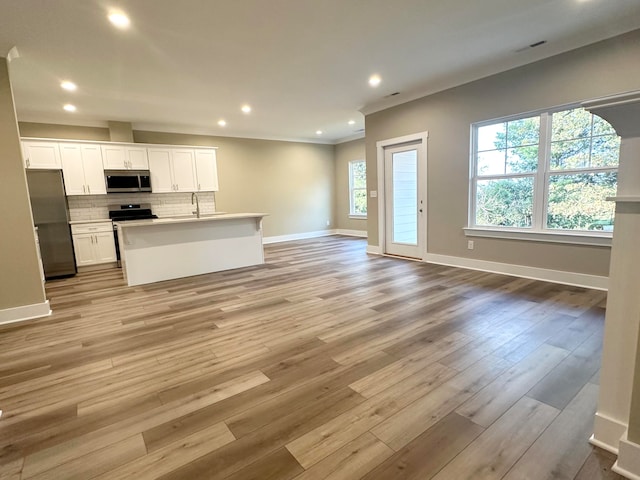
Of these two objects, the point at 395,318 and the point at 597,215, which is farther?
the point at 597,215

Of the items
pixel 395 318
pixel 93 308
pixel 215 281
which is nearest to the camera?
pixel 395 318

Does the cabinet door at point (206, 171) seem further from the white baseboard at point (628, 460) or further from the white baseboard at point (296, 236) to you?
the white baseboard at point (628, 460)

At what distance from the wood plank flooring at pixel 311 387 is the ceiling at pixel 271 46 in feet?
9.31

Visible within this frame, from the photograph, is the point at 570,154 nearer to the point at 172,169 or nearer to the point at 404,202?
the point at 404,202

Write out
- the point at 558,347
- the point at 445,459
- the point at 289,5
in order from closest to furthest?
the point at 445,459 → the point at 558,347 → the point at 289,5

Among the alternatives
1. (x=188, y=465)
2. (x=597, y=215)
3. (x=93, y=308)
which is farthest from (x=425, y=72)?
(x=93, y=308)

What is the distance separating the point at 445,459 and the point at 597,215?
373 centimetres

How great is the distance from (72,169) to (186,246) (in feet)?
9.30

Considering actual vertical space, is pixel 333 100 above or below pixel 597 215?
above

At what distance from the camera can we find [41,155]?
17.8 ft

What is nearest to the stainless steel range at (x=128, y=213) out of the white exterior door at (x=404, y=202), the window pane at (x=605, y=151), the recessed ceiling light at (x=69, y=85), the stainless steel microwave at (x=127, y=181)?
the stainless steel microwave at (x=127, y=181)

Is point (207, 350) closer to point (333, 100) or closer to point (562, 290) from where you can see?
point (562, 290)

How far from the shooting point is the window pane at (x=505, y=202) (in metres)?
4.25

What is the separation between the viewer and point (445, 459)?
1.43 m
